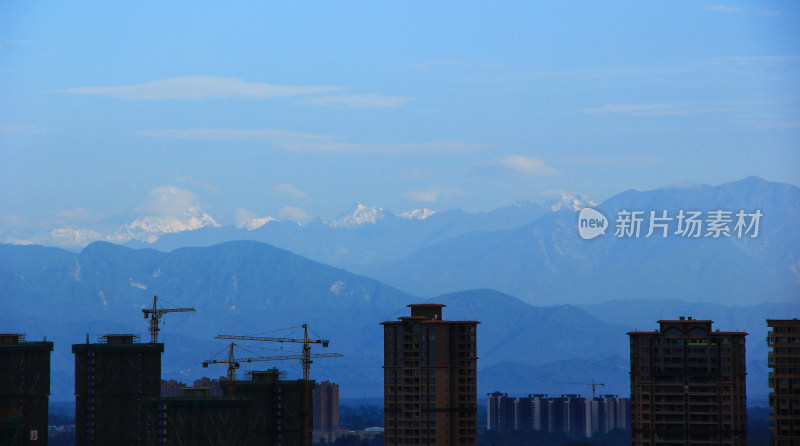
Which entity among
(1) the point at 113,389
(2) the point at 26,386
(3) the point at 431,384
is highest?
(3) the point at 431,384

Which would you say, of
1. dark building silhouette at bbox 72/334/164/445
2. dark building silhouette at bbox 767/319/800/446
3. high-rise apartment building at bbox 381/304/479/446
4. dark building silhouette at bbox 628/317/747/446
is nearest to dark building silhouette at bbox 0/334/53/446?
dark building silhouette at bbox 72/334/164/445

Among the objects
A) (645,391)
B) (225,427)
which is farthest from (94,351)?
(645,391)

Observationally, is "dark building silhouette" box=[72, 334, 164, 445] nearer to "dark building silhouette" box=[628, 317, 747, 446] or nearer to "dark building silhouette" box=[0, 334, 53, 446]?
"dark building silhouette" box=[0, 334, 53, 446]

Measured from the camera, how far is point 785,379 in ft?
475

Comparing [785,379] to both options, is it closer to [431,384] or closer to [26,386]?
[431,384]

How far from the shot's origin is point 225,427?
5148 inches

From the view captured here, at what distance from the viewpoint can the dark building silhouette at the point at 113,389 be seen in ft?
545

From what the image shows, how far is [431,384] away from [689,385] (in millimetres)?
33402

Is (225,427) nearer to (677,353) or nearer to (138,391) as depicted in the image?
(138,391)

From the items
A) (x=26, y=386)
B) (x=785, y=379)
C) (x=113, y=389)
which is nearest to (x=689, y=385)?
(x=785, y=379)

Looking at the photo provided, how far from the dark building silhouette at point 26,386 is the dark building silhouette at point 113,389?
32.2 ft

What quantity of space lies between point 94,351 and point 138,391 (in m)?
8.40

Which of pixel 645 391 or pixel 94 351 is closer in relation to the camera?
pixel 645 391

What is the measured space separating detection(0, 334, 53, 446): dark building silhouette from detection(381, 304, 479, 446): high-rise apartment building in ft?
145
